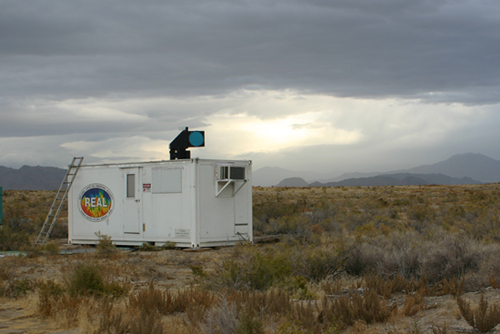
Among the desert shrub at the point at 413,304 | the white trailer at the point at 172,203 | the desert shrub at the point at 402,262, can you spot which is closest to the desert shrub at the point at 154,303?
the desert shrub at the point at 413,304

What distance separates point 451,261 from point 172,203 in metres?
8.61

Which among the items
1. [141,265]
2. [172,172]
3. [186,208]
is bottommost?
[141,265]

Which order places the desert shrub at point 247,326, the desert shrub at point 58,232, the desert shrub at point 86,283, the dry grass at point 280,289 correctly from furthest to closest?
1. the desert shrub at point 58,232
2. the desert shrub at point 86,283
3. the dry grass at point 280,289
4. the desert shrub at point 247,326

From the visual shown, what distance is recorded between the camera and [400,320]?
229 inches

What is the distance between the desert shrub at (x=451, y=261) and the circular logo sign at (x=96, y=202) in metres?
10.4

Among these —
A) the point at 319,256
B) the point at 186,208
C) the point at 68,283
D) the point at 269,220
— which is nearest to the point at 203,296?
the point at 68,283

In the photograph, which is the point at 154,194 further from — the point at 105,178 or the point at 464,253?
the point at 464,253

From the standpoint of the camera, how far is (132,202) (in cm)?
1492

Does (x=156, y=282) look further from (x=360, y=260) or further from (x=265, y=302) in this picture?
(x=360, y=260)

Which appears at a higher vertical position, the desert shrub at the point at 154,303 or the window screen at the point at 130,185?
the window screen at the point at 130,185

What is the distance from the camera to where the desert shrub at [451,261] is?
7.90 meters

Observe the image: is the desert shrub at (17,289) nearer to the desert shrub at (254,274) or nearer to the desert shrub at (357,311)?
the desert shrub at (254,274)

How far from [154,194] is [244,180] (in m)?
2.78

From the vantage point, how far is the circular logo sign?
1536 cm
